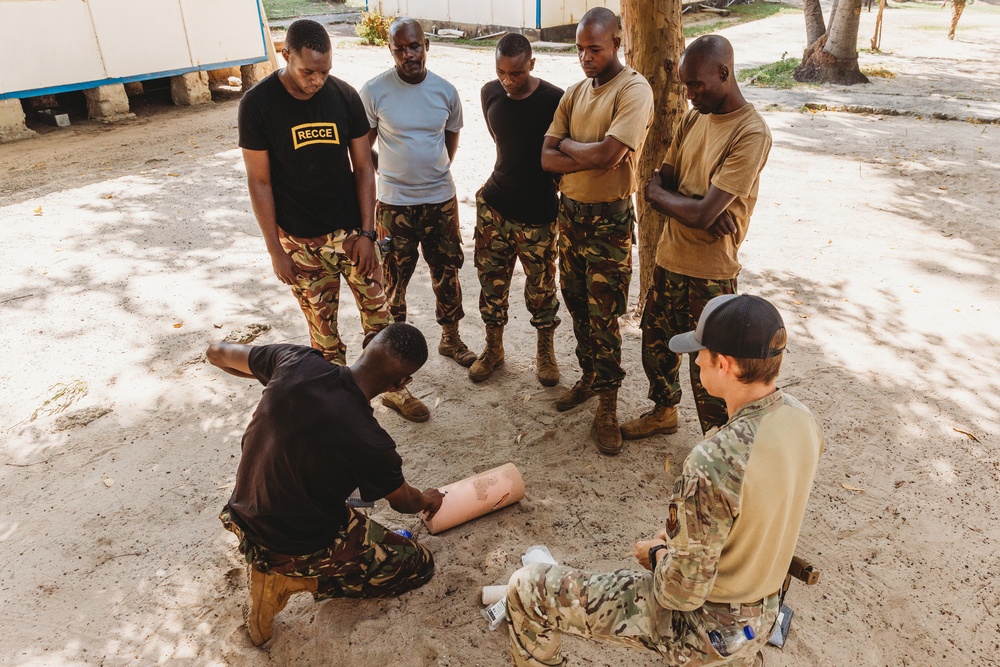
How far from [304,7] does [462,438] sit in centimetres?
2688

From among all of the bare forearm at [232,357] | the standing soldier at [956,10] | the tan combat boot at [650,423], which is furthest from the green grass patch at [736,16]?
the bare forearm at [232,357]

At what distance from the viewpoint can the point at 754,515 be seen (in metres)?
1.99

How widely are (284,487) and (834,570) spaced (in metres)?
2.69

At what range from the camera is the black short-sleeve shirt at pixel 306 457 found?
8.73 ft

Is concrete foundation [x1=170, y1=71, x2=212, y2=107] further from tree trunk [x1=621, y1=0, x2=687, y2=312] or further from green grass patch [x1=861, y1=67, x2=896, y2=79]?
green grass patch [x1=861, y1=67, x2=896, y2=79]

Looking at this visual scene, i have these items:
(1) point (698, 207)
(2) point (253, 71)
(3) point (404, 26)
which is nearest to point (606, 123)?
(1) point (698, 207)

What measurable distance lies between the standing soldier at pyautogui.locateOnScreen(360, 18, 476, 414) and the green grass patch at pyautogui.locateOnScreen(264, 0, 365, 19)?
21149 millimetres

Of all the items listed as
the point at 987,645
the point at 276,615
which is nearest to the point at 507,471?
the point at 276,615

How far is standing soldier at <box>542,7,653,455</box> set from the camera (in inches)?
145

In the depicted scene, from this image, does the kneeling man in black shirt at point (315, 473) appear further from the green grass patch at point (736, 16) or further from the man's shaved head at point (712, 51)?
the green grass patch at point (736, 16)

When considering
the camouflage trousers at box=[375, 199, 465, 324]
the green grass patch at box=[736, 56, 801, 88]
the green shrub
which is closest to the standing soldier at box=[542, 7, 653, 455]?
the camouflage trousers at box=[375, 199, 465, 324]

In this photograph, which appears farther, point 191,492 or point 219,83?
point 219,83

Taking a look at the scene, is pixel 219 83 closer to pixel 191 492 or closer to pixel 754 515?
pixel 191 492

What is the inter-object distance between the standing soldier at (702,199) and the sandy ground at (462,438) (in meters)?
0.88
